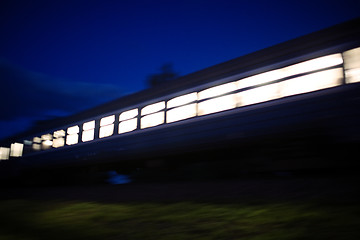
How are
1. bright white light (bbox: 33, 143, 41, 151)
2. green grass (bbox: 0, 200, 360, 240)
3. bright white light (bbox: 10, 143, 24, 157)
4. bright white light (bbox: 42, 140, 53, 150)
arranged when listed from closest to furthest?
green grass (bbox: 0, 200, 360, 240), bright white light (bbox: 42, 140, 53, 150), bright white light (bbox: 33, 143, 41, 151), bright white light (bbox: 10, 143, 24, 157)

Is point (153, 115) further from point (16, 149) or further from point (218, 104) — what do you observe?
point (16, 149)

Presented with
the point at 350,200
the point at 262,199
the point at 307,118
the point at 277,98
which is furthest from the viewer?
the point at 277,98

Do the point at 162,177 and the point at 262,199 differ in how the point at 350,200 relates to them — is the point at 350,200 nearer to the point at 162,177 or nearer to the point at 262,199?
the point at 262,199

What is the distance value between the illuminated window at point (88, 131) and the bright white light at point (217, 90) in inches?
161

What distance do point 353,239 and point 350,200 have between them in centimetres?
99

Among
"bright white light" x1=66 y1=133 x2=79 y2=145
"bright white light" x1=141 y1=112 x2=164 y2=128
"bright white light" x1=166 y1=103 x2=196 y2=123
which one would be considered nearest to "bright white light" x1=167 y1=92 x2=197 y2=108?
"bright white light" x1=166 y1=103 x2=196 y2=123

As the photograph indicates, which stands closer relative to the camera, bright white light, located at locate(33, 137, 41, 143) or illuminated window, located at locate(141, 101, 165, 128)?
illuminated window, located at locate(141, 101, 165, 128)

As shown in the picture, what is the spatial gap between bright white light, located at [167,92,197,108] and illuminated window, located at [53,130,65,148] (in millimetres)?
4971

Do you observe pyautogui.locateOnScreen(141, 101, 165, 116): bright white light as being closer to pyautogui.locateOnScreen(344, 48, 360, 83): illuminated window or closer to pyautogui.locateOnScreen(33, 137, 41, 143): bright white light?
pyautogui.locateOnScreen(344, 48, 360, 83): illuminated window

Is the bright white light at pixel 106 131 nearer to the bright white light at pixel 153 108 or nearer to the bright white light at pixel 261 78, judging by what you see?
the bright white light at pixel 153 108

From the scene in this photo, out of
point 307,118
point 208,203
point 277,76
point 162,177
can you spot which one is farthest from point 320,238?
point 162,177

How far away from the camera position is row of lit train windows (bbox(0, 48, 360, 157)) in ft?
12.0

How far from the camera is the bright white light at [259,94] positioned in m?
4.21

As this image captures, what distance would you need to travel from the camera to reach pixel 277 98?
4137mm
